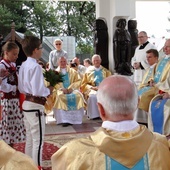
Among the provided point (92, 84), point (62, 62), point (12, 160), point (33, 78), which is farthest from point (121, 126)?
point (92, 84)

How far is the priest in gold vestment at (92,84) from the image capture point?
24.0 ft

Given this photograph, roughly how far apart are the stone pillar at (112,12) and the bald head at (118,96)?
7.12m

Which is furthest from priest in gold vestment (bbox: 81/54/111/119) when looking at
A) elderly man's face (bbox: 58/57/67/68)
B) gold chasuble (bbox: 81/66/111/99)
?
elderly man's face (bbox: 58/57/67/68)

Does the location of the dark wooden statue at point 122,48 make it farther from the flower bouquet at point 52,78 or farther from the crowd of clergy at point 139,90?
the flower bouquet at point 52,78

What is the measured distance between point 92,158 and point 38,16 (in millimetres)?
22205

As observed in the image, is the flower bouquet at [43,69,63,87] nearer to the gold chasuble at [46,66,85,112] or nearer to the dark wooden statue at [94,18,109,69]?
the gold chasuble at [46,66,85,112]

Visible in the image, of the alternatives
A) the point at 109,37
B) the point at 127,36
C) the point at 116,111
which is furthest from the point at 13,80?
the point at 109,37

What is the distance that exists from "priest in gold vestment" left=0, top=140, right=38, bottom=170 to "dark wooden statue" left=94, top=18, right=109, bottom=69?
24.3ft

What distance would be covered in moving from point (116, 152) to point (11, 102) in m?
2.62

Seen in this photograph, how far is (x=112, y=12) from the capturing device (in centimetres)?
856

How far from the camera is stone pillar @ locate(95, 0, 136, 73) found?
8.34m

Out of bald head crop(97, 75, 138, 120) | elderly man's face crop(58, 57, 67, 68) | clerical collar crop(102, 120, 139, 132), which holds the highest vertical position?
bald head crop(97, 75, 138, 120)

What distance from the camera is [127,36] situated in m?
8.07

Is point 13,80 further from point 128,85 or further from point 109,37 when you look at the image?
point 109,37
